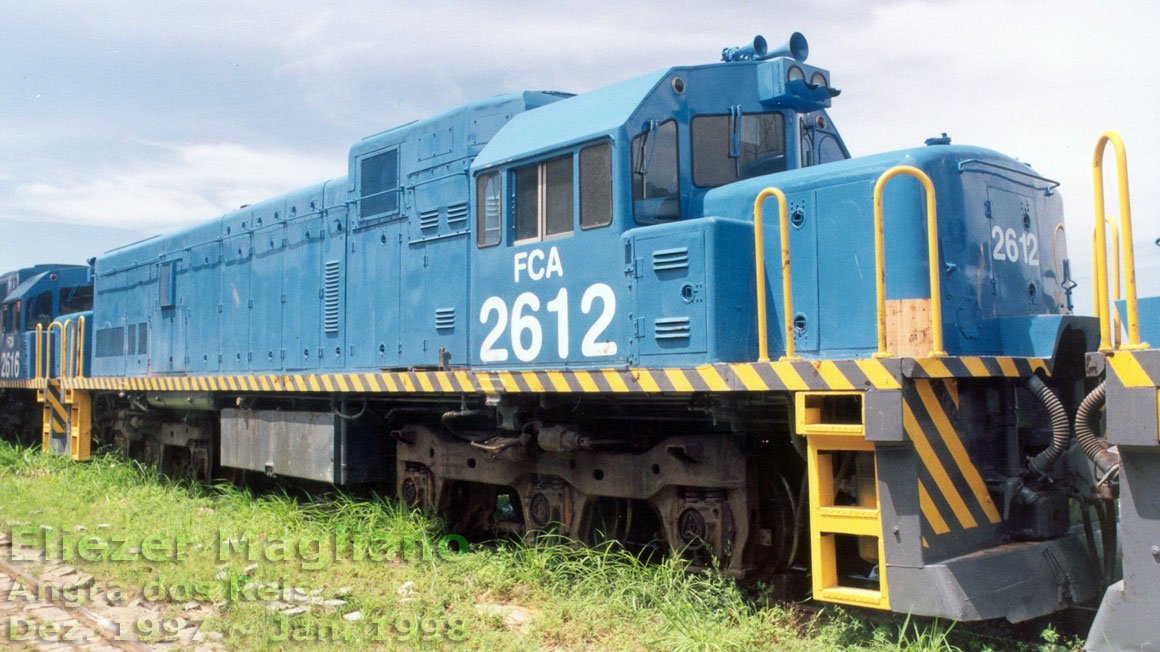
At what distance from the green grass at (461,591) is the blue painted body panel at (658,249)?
1418 mm

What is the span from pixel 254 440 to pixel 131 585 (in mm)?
2991

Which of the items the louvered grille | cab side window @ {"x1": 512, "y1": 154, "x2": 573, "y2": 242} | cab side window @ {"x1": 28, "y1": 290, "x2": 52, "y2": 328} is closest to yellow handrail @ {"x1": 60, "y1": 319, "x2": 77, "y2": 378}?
cab side window @ {"x1": 28, "y1": 290, "x2": 52, "y2": 328}

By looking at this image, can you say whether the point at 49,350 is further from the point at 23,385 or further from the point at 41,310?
the point at 41,310

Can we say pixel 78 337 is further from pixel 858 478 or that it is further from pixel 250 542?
pixel 858 478

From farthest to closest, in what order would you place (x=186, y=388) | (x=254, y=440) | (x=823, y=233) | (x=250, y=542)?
1. (x=186, y=388)
2. (x=254, y=440)
3. (x=250, y=542)
4. (x=823, y=233)

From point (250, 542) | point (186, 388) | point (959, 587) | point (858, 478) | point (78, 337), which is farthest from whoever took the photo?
point (78, 337)

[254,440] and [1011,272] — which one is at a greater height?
[1011,272]

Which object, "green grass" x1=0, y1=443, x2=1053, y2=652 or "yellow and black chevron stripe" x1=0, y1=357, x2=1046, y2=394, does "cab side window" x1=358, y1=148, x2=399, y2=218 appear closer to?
"yellow and black chevron stripe" x1=0, y1=357, x2=1046, y2=394

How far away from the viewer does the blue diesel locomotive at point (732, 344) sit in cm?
477

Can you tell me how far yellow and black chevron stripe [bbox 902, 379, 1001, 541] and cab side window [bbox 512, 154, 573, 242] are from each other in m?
2.54

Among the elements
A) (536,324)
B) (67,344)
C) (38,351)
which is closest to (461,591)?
(536,324)

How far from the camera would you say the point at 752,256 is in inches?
219

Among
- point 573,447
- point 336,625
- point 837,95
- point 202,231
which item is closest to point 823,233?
point 837,95

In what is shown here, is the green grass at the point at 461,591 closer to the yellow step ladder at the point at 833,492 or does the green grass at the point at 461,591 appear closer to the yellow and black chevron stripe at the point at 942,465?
the yellow step ladder at the point at 833,492
